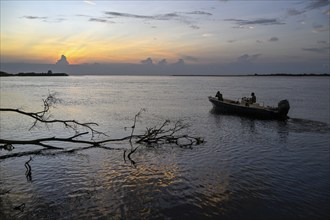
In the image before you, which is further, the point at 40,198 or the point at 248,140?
the point at 248,140

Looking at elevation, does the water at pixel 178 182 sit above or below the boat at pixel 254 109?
below

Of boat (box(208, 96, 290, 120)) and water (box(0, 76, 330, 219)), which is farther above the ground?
boat (box(208, 96, 290, 120))

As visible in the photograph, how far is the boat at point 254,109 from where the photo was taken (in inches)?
1156

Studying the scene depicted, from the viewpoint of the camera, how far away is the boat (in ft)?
96.4

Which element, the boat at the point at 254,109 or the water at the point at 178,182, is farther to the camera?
the boat at the point at 254,109

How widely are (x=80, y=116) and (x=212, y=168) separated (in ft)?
70.7

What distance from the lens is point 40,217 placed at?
30.2 ft

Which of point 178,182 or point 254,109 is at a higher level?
point 254,109

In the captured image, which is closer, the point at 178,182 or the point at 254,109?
the point at 178,182

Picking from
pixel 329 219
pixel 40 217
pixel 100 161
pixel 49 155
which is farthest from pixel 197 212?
pixel 49 155

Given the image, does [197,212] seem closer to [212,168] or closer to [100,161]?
[212,168]

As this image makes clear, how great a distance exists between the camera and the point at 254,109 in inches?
1212

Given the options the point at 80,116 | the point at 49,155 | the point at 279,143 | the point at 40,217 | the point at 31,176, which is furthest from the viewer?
the point at 80,116

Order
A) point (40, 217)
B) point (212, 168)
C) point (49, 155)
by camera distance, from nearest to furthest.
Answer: point (40, 217) → point (212, 168) → point (49, 155)
